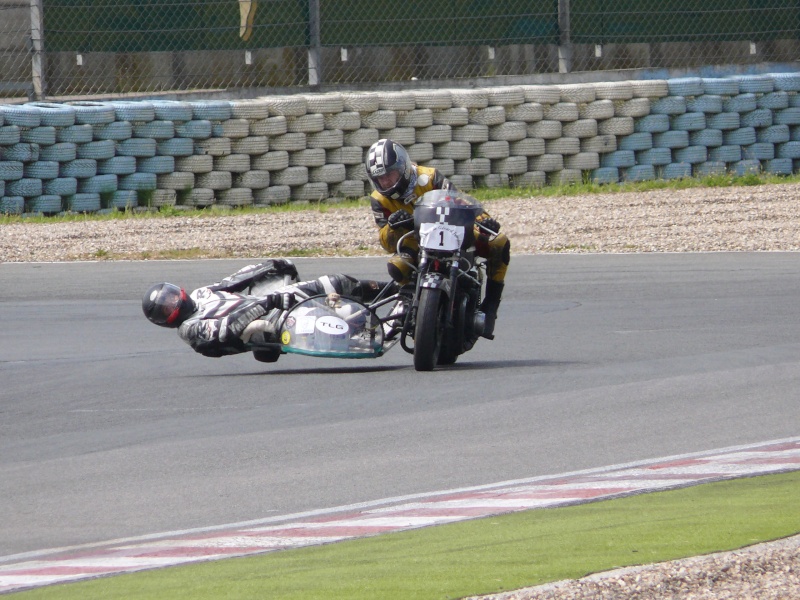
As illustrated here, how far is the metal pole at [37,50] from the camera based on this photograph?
1672 centimetres

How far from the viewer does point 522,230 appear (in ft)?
51.5

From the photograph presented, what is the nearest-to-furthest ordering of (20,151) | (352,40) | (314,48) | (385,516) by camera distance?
(385,516) → (20,151) → (314,48) → (352,40)

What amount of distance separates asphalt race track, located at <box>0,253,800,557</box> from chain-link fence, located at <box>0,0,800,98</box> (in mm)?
5484

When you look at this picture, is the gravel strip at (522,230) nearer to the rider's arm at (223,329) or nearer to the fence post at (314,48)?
the fence post at (314,48)

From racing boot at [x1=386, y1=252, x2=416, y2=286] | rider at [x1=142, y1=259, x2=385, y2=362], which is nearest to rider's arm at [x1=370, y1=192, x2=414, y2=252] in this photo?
racing boot at [x1=386, y1=252, x2=416, y2=286]

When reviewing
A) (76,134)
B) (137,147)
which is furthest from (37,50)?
(137,147)

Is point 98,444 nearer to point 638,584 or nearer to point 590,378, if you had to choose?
point 590,378

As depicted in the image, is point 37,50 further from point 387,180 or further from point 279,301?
point 387,180

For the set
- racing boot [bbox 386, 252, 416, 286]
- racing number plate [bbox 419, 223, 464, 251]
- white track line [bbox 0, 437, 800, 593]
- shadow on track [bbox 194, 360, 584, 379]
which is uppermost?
racing number plate [bbox 419, 223, 464, 251]

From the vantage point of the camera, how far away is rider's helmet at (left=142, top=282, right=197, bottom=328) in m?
9.04

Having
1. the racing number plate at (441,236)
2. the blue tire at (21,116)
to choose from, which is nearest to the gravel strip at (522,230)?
the blue tire at (21,116)

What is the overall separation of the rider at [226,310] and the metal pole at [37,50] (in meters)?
8.42

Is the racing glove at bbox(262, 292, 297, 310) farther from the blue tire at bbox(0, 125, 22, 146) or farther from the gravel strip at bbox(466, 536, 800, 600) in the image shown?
the blue tire at bbox(0, 125, 22, 146)

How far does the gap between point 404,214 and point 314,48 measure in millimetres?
9366
